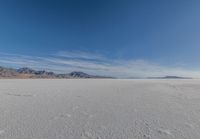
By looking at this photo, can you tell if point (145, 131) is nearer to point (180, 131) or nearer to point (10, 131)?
point (180, 131)

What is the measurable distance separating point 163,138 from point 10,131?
9.15 feet

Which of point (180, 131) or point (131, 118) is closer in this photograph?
point (180, 131)

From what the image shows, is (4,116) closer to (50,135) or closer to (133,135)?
(50,135)

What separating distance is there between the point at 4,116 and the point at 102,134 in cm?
256

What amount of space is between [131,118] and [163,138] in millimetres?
1063

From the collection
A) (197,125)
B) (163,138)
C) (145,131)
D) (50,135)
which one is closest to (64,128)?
(50,135)

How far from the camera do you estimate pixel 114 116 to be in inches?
137

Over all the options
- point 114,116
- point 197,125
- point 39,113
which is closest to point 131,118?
point 114,116

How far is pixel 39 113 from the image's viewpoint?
11.8 ft

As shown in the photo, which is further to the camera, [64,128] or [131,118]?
[131,118]

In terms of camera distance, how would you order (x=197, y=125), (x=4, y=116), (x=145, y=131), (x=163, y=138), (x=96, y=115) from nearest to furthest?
(x=163, y=138) → (x=145, y=131) → (x=197, y=125) → (x=4, y=116) → (x=96, y=115)

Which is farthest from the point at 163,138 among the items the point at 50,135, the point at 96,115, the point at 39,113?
the point at 39,113

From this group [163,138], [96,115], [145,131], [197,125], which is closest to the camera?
[163,138]

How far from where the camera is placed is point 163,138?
2.33 metres
